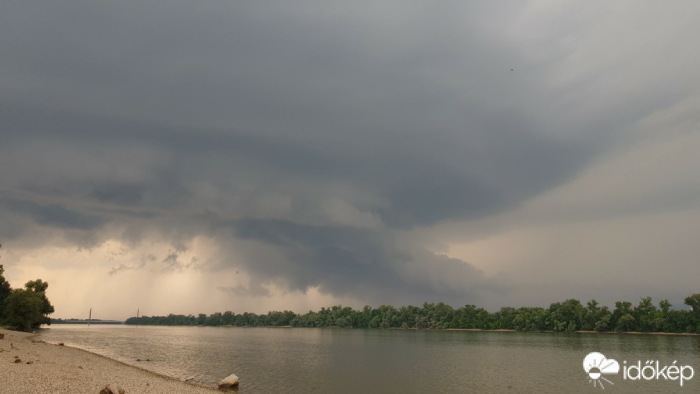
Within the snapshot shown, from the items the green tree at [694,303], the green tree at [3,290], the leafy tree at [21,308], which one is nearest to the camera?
the leafy tree at [21,308]

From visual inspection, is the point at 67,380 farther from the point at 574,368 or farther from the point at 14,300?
the point at 14,300

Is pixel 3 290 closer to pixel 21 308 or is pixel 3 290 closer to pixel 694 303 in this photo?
pixel 21 308

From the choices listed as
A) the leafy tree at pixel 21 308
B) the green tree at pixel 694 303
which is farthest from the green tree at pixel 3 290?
the green tree at pixel 694 303

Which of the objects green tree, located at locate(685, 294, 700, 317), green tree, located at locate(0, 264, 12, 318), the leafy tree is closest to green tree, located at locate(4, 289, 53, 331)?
the leafy tree

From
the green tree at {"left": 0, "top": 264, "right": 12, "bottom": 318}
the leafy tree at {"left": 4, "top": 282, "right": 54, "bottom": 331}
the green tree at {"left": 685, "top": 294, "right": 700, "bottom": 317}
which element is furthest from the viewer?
the green tree at {"left": 685, "top": 294, "right": 700, "bottom": 317}

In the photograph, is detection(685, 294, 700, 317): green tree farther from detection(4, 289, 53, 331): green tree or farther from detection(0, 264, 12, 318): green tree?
detection(0, 264, 12, 318): green tree

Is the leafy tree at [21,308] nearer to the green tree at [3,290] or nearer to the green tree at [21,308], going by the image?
the green tree at [21,308]

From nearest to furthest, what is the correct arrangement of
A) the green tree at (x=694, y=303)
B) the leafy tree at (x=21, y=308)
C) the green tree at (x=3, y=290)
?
the leafy tree at (x=21, y=308) < the green tree at (x=3, y=290) < the green tree at (x=694, y=303)

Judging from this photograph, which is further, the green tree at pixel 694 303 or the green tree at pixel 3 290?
the green tree at pixel 694 303

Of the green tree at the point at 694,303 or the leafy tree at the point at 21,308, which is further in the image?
the green tree at the point at 694,303

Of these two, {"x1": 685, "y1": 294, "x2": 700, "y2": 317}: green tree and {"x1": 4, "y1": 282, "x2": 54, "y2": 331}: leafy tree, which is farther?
{"x1": 685, "y1": 294, "x2": 700, "y2": 317}: green tree

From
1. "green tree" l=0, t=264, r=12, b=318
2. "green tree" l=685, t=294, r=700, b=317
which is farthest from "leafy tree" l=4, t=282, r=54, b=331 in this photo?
"green tree" l=685, t=294, r=700, b=317

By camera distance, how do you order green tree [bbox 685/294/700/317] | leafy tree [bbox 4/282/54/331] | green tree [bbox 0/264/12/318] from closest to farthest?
leafy tree [bbox 4/282/54/331], green tree [bbox 0/264/12/318], green tree [bbox 685/294/700/317]

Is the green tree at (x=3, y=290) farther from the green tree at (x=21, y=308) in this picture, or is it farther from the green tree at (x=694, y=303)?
the green tree at (x=694, y=303)
